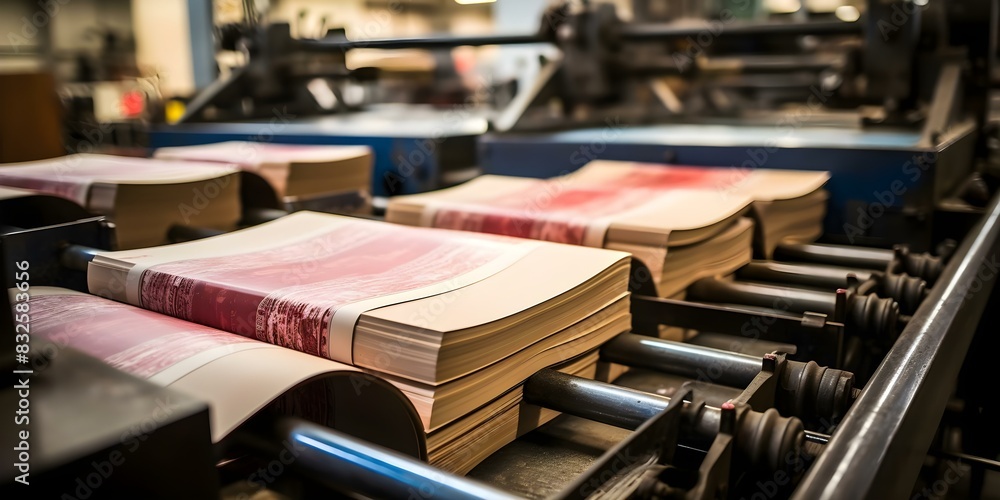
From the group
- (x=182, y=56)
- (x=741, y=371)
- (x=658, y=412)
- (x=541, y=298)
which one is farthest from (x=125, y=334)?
(x=182, y=56)

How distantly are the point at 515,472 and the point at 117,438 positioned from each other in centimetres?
41

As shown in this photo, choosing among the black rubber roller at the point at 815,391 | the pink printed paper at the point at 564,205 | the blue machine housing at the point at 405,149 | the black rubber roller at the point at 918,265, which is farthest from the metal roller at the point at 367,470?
the blue machine housing at the point at 405,149

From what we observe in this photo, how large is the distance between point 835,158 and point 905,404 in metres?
0.90

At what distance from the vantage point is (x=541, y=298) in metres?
0.75

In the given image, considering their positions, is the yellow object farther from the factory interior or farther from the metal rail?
the metal rail

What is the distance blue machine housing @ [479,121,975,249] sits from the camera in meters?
1.33

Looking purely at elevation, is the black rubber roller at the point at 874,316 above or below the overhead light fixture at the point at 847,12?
below

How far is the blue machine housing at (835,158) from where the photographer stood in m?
1.33

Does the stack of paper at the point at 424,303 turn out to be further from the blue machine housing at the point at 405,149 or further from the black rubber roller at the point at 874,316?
the blue machine housing at the point at 405,149

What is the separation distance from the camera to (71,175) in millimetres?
1289

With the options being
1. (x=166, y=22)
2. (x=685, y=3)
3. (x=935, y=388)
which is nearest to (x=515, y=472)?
(x=935, y=388)

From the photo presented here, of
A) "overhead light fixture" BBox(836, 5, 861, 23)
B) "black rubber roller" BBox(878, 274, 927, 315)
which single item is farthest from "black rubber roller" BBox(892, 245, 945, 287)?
"overhead light fixture" BBox(836, 5, 861, 23)
